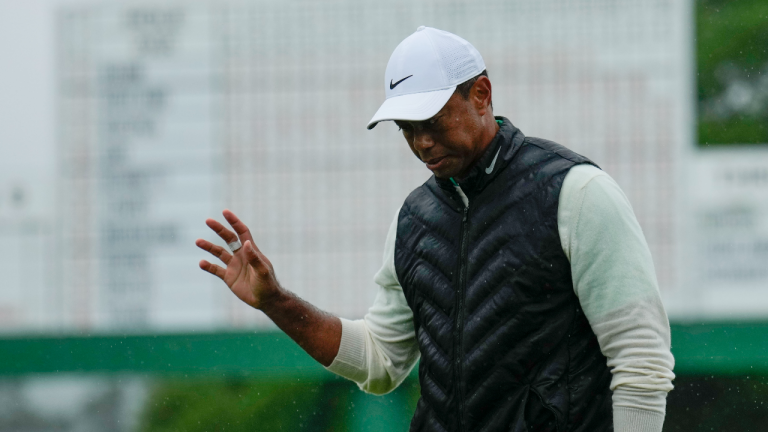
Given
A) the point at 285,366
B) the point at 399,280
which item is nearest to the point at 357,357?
the point at 399,280

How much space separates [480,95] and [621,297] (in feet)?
1.67

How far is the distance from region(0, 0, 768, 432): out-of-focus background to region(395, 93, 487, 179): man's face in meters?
37.4

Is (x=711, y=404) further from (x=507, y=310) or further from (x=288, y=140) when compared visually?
(x=288, y=140)

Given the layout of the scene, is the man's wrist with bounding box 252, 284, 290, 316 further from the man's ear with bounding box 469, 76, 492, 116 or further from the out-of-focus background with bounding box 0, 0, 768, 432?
the out-of-focus background with bounding box 0, 0, 768, 432

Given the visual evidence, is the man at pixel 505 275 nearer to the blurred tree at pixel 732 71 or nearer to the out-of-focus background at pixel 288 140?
the blurred tree at pixel 732 71

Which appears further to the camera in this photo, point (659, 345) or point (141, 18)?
point (141, 18)

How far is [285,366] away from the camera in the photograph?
3.11 metres

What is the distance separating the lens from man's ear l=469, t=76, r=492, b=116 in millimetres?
1785

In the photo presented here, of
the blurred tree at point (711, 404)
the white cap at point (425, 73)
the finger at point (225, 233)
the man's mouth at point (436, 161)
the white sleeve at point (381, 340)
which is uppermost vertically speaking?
the white cap at point (425, 73)

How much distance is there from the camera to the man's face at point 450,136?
1748 mm

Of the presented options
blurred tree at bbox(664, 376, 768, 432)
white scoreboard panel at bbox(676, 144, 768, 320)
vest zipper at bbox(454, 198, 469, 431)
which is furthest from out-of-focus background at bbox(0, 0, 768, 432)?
vest zipper at bbox(454, 198, 469, 431)

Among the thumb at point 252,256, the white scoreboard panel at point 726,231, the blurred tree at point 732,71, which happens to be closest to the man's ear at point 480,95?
the thumb at point 252,256

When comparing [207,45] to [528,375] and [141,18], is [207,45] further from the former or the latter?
[528,375]

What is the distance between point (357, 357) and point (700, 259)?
40.2 m
